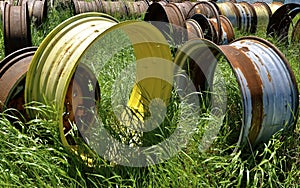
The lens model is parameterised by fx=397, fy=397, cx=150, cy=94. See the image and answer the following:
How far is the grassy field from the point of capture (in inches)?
95.6

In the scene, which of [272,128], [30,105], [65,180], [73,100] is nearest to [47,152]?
[65,180]

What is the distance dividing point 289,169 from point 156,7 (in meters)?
3.69

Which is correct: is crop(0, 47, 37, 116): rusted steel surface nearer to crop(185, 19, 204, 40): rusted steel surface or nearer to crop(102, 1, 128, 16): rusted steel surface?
crop(185, 19, 204, 40): rusted steel surface

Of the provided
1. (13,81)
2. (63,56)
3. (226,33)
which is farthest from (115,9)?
(63,56)

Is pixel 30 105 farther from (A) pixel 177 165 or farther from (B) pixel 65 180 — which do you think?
(A) pixel 177 165

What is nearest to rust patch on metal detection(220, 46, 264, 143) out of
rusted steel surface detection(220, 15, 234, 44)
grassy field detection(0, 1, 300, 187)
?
grassy field detection(0, 1, 300, 187)

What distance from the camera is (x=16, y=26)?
3.83 meters

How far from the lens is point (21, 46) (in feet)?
12.9

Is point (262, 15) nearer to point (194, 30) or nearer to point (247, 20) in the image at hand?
point (247, 20)

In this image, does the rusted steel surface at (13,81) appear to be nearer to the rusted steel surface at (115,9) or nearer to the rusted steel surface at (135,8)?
the rusted steel surface at (115,9)

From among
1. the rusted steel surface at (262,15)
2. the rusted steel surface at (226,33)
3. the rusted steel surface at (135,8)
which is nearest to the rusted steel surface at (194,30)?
the rusted steel surface at (226,33)

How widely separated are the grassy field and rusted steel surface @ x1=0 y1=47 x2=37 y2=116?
0.59 feet

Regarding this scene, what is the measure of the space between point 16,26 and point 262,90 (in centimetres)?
242

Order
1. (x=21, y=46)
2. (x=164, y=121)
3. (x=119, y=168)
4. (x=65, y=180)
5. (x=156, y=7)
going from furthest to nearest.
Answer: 1. (x=156, y=7)
2. (x=21, y=46)
3. (x=164, y=121)
4. (x=119, y=168)
5. (x=65, y=180)
